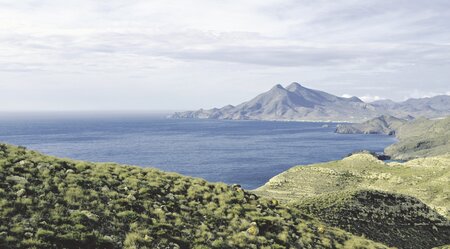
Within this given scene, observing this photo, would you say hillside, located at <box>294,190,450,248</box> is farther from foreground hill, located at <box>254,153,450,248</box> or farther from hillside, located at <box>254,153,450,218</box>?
hillside, located at <box>254,153,450,218</box>

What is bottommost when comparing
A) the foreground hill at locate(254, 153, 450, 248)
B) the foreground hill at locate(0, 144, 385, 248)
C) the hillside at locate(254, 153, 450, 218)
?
the hillside at locate(254, 153, 450, 218)

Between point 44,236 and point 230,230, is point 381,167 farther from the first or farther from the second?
point 44,236

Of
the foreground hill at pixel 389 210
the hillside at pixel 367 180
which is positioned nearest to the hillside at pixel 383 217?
the foreground hill at pixel 389 210

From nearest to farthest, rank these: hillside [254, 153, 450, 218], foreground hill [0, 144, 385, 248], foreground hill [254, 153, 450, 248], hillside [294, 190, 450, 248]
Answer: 1. foreground hill [0, 144, 385, 248]
2. hillside [294, 190, 450, 248]
3. foreground hill [254, 153, 450, 248]
4. hillside [254, 153, 450, 218]

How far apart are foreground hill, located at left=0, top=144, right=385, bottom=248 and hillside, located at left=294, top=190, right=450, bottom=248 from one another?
1523cm

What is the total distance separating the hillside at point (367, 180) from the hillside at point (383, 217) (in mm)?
37335

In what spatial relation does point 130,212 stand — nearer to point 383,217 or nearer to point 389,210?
point 383,217

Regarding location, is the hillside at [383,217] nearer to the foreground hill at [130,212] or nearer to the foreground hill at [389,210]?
the foreground hill at [389,210]

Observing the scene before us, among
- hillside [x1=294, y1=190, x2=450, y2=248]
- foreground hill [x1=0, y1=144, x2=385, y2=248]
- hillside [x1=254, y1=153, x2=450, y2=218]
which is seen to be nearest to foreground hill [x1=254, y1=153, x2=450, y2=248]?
hillside [x1=294, y1=190, x2=450, y2=248]

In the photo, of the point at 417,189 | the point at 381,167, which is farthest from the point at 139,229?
the point at 381,167

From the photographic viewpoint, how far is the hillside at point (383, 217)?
47.4 meters

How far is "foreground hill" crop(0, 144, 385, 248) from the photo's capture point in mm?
20031

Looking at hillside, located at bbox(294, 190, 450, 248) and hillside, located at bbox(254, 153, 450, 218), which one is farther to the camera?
hillside, located at bbox(254, 153, 450, 218)

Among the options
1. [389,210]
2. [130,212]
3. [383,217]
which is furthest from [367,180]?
[130,212]
